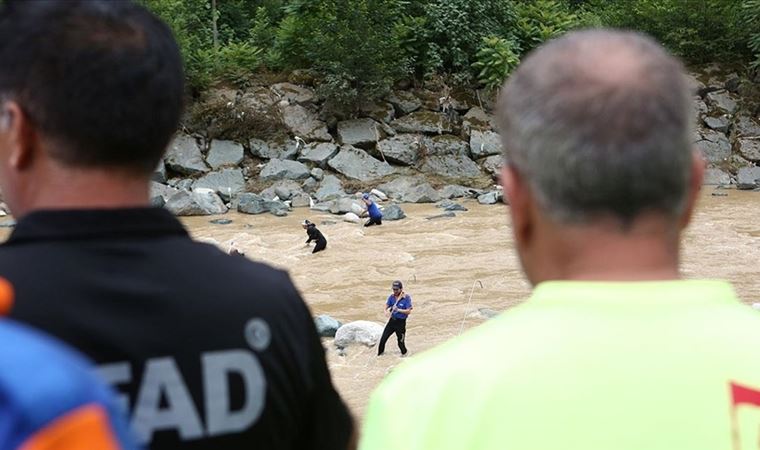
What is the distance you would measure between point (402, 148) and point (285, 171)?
3.38 m

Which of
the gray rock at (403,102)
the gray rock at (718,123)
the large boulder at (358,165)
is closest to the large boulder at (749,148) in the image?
the gray rock at (718,123)

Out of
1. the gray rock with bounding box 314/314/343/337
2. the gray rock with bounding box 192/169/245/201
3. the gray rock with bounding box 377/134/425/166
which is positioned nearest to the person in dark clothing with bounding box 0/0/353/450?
the gray rock with bounding box 314/314/343/337

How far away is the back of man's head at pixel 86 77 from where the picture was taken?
1409 millimetres

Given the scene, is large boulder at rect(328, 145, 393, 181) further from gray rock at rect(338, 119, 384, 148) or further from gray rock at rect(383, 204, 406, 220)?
gray rock at rect(383, 204, 406, 220)

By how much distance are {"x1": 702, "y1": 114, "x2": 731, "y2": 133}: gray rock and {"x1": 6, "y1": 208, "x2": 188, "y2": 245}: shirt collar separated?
26047mm

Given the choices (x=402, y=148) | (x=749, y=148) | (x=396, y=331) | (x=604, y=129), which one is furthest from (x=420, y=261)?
(x=749, y=148)

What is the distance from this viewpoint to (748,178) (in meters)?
23.2

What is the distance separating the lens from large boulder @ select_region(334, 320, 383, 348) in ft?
31.8

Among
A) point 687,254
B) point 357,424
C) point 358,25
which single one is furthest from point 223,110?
point 357,424

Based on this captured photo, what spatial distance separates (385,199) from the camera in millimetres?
21844

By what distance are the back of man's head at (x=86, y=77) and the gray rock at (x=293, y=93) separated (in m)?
24.6

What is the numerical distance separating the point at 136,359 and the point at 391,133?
23.7 meters

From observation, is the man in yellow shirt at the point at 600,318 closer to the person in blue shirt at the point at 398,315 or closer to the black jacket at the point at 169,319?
the black jacket at the point at 169,319

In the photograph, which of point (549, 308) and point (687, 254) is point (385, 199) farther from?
point (549, 308)
